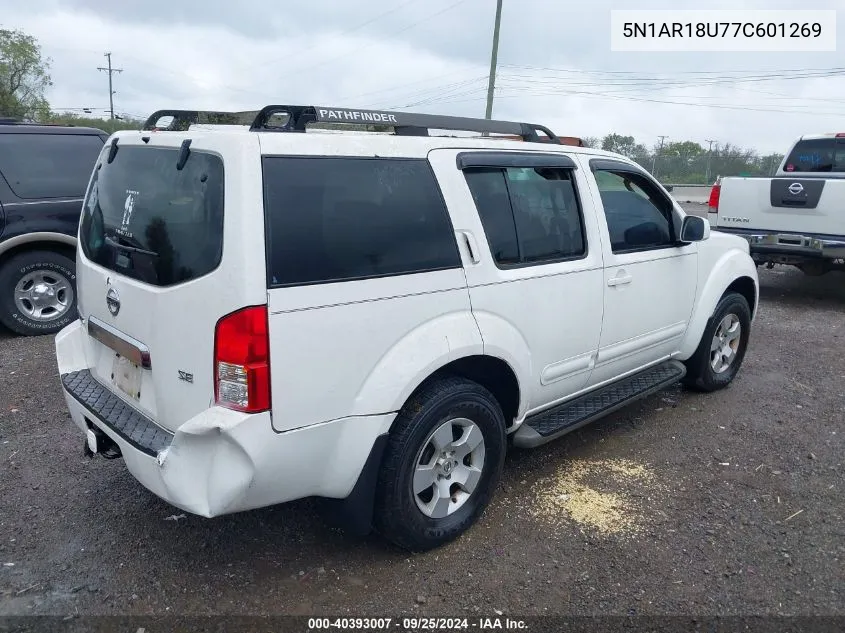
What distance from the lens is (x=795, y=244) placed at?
26.2 feet

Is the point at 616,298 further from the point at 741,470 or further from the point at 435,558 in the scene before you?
the point at 435,558

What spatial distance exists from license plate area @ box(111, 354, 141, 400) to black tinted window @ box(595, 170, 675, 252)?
2.61 m

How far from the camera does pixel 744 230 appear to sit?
28.0 ft

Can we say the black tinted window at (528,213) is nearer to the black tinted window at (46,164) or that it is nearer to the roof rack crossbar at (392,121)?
the roof rack crossbar at (392,121)

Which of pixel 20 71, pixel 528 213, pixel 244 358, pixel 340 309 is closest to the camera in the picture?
pixel 244 358

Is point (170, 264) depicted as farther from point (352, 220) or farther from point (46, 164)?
point (46, 164)

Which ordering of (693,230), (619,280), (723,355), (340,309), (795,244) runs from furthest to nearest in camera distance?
(795,244) → (723,355) → (693,230) → (619,280) → (340,309)

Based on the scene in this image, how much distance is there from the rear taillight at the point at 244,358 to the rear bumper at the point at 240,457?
6cm

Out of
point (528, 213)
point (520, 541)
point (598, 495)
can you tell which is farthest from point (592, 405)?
point (528, 213)

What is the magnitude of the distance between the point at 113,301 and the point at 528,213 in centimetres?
201

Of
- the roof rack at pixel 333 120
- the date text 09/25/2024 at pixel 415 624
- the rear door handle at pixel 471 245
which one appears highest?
→ the roof rack at pixel 333 120

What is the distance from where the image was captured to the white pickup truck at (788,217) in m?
7.79

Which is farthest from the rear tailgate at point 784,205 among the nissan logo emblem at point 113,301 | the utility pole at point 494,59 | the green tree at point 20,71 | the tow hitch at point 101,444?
the green tree at point 20,71

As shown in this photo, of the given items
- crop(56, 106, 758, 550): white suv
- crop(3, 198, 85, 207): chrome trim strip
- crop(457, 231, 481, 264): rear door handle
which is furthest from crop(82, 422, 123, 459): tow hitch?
crop(3, 198, 85, 207): chrome trim strip
